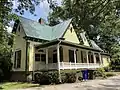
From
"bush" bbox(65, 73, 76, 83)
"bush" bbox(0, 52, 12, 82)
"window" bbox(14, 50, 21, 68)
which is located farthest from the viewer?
"bush" bbox(0, 52, 12, 82)

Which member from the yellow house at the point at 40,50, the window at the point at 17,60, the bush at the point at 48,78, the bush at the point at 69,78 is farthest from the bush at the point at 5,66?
the bush at the point at 69,78

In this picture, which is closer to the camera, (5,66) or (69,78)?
(69,78)

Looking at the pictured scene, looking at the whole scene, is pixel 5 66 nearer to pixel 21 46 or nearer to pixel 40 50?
pixel 21 46

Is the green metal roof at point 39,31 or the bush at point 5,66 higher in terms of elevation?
the green metal roof at point 39,31

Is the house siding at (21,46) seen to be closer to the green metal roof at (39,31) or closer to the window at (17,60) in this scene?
the window at (17,60)

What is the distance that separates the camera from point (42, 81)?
17469 millimetres

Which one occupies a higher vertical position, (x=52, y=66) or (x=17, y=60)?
(x=17, y=60)

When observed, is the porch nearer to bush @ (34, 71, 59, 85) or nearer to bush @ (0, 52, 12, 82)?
bush @ (34, 71, 59, 85)

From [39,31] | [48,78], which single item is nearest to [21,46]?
[39,31]

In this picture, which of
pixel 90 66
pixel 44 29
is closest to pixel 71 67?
pixel 90 66

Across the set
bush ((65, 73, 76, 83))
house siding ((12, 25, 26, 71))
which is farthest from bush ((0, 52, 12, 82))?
bush ((65, 73, 76, 83))

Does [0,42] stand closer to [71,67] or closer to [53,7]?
[53,7]

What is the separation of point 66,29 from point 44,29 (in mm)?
4191

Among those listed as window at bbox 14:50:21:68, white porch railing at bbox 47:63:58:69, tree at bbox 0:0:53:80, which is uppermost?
tree at bbox 0:0:53:80
